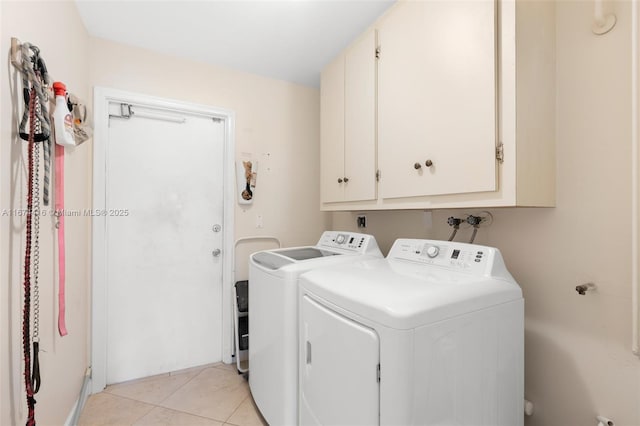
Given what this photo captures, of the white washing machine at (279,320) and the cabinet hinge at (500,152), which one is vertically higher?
the cabinet hinge at (500,152)

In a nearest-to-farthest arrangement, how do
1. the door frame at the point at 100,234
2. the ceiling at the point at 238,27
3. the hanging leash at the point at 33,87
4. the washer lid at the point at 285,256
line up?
1. the hanging leash at the point at 33,87
2. the washer lid at the point at 285,256
3. the ceiling at the point at 238,27
4. the door frame at the point at 100,234

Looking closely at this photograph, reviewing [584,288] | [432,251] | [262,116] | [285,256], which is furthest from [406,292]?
[262,116]

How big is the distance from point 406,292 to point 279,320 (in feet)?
2.38

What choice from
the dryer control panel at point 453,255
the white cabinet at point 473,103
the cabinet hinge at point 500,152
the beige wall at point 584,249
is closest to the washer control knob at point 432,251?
the dryer control panel at point 453,255

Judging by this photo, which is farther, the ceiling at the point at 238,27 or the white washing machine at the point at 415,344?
the ceiling at the point at 238,27

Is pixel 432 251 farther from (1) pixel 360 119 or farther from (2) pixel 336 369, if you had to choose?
(1) pixel 360 119

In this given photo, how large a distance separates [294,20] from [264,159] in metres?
1.06

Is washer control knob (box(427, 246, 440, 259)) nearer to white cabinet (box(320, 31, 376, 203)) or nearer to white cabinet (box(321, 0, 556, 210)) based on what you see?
white cabinet (box(321, 0, 556, 210))

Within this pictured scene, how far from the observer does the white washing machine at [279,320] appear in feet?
4.47

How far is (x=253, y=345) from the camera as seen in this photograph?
1.75m

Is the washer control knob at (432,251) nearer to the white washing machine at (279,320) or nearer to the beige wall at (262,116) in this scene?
the white washing machine at (279,320)

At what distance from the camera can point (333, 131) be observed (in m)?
2.07

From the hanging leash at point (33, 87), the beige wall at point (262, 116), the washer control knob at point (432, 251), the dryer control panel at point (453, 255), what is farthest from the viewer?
the beige wall at point (262, 116)

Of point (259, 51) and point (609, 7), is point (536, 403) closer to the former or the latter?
point (609, 7)
